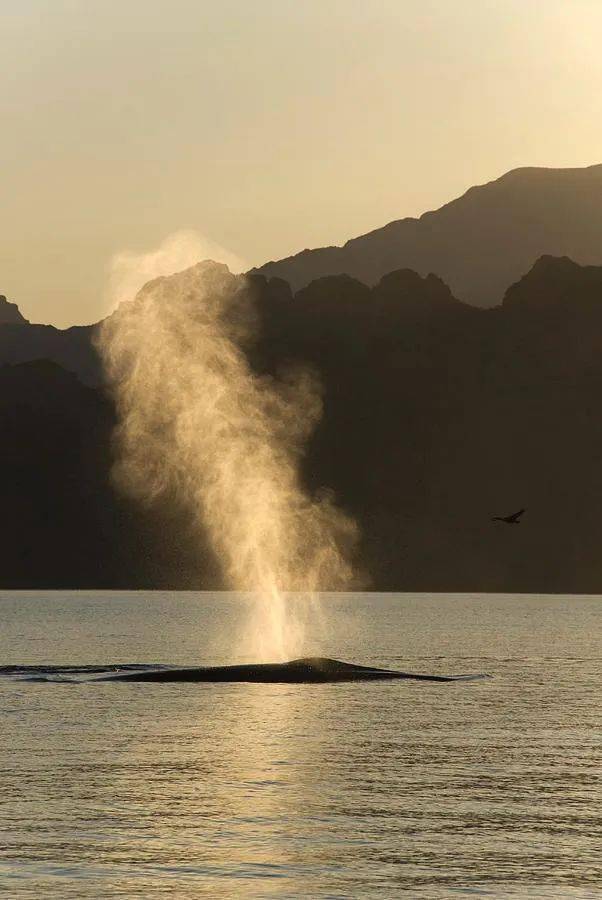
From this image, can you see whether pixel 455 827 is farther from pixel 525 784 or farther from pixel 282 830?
pixel 525 784

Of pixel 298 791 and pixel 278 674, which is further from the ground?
pixel 278 674

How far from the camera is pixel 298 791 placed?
5497 cm

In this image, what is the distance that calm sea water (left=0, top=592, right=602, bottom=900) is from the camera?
3997 cm

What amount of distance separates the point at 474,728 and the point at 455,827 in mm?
29810

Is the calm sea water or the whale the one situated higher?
the whale

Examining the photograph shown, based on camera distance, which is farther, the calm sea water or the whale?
the whale

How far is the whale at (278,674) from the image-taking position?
107000 millimetres

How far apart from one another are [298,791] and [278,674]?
5265cm

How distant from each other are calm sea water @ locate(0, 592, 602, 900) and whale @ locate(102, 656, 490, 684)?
2845mm

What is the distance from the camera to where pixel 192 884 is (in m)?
38.8

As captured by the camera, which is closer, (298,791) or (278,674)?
(298,791)

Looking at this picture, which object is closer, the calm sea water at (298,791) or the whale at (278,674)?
the calm sea water at (298,791)

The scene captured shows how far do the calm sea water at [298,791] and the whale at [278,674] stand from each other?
2.85 metres

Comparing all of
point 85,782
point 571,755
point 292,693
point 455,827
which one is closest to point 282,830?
point 455,827
